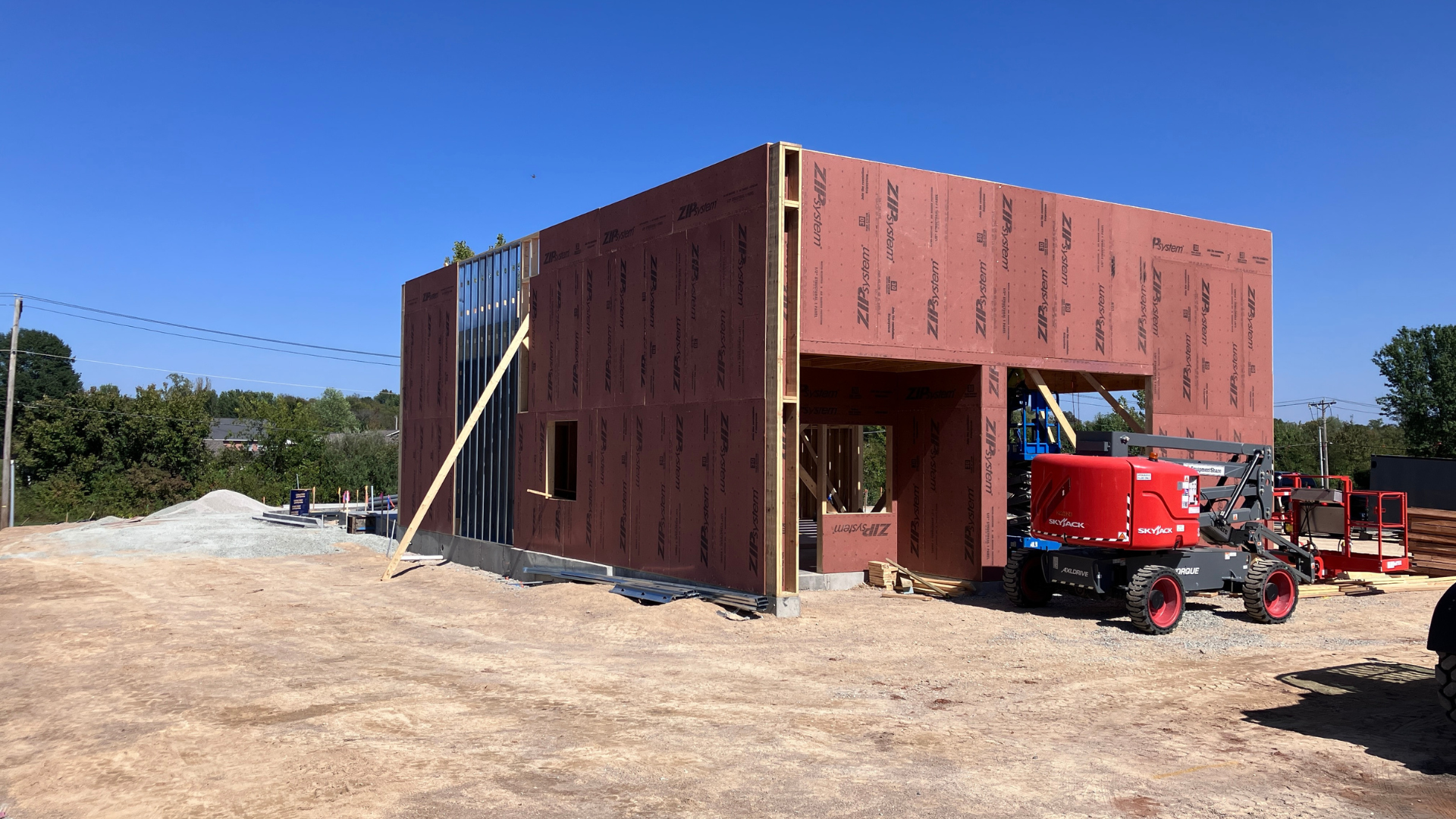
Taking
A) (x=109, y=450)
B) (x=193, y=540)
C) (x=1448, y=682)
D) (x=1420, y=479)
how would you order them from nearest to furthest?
1. (x=1448, y=682)
2. (x=193, y=540)
3. (x=1420, y=479)
4. (x=109, y=450)

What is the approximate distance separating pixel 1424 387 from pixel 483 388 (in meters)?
55.1

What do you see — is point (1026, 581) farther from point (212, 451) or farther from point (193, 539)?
point (212, 451)

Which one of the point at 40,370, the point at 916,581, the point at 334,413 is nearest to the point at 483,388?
the point at 916,581

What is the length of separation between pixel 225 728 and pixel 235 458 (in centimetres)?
5316

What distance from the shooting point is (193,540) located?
98.0 ft

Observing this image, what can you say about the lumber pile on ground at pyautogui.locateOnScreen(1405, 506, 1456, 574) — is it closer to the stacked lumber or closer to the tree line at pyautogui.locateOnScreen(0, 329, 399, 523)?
the stacked lumber

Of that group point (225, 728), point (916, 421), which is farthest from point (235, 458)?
point (225, 728)

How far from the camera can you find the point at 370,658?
12.4 metres

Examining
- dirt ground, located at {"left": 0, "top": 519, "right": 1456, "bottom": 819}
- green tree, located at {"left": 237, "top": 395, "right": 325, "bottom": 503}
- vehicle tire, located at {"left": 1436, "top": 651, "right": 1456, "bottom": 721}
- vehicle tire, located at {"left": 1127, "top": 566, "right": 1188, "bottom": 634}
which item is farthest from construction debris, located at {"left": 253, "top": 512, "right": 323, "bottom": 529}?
vehicle tire, located at {"left": 1436, "top": 651, "right": 1456, "bottom": 721}

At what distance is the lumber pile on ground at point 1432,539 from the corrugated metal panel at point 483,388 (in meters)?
20.0

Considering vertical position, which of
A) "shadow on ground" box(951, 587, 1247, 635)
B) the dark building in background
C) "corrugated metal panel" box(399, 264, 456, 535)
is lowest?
"shadow on ground" box(951, 587, 1247, 635)

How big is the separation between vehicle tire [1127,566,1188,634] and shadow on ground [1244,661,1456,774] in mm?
2523

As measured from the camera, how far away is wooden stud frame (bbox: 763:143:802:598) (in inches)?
600

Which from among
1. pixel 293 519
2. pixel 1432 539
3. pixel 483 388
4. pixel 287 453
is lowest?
pixel 293 519
